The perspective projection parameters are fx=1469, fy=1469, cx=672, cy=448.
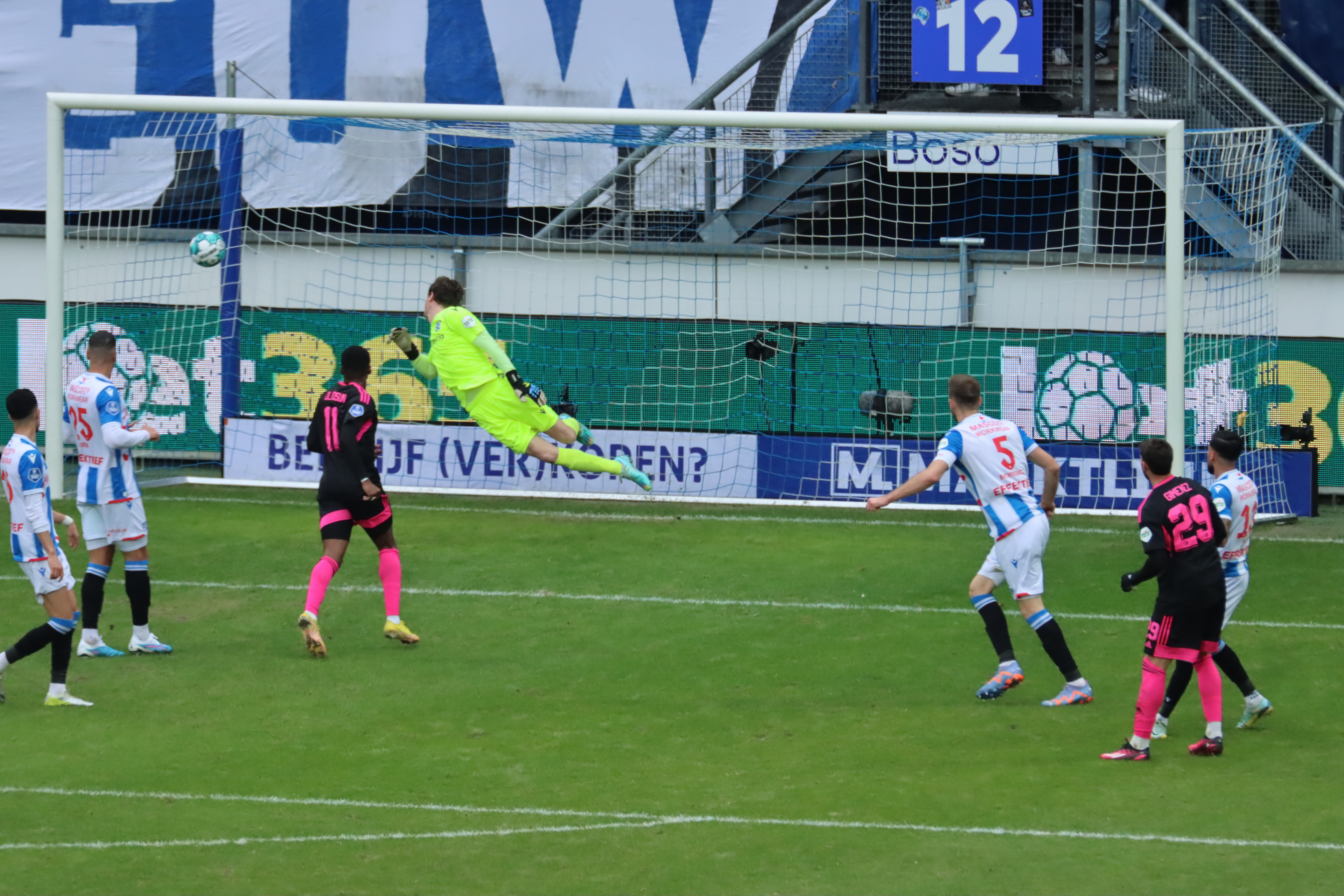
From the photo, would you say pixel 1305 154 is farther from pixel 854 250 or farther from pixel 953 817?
pixel 953 817

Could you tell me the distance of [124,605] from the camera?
11.2 m

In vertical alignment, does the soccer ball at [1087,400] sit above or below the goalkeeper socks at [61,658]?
above

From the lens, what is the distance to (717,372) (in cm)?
1639

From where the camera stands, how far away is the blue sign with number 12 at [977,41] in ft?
57.7

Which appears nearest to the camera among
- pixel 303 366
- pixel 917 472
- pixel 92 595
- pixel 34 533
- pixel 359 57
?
pixel 34 533

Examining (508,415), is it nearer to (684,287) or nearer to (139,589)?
(139,589)

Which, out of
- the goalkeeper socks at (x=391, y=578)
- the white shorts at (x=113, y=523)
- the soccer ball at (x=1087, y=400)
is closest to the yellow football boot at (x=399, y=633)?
the goalkeeper socks at (x=391, y=578)

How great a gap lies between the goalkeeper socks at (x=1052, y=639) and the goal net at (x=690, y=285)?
5.34 meters

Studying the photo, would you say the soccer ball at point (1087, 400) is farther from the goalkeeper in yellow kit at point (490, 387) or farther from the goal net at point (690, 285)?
the goalkeeper in yellow kit at point (490, 387)

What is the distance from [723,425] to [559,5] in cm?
695

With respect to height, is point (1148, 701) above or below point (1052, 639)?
below

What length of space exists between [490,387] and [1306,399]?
30.3 feet

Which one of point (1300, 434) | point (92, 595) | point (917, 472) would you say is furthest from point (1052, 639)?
point (1300, 434)

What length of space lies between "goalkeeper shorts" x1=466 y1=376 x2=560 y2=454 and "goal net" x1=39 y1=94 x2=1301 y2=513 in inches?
110
